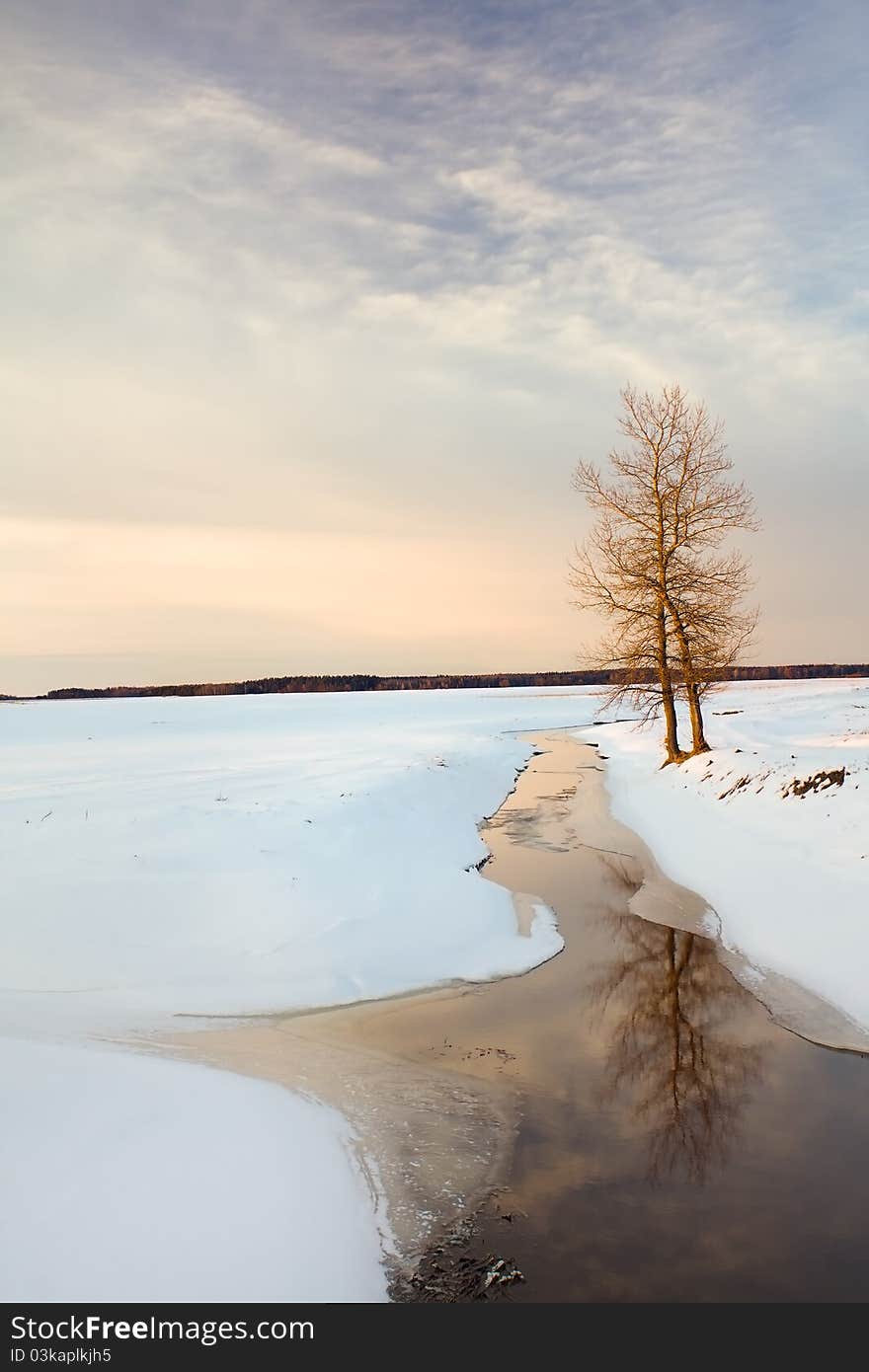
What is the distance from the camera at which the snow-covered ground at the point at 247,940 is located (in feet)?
16.8

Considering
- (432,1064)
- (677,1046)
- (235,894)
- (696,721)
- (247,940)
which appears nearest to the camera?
(432,1064)

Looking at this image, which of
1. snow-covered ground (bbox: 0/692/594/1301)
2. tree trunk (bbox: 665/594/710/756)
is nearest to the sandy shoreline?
snow-covered ground (bbox: 0/692/594/1301)

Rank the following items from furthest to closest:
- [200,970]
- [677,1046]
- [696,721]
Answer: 1. [696,721]
2. [200,970]
3. [677,1046]

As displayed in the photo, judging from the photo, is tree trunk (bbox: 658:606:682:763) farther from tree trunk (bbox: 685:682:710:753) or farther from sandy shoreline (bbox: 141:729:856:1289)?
sandy shoreline (bbox: 141:729:856:1289)

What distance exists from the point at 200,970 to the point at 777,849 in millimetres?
10361

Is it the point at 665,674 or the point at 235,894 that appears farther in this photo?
the point at 665,674

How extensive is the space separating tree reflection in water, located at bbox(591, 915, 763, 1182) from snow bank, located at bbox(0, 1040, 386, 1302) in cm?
244

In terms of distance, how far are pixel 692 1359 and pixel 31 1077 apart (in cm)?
507

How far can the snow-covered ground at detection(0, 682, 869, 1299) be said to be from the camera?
512 centimetres

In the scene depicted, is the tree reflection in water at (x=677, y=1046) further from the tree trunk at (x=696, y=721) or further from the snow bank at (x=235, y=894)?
the tree trunk at (x=696, y=721)

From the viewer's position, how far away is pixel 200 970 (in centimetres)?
1045

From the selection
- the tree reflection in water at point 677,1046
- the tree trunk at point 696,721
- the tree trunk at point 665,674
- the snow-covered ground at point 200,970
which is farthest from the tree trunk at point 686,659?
the tree reflection in water at point 677,1046

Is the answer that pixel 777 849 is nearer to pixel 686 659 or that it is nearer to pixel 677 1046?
pixel 677 1046

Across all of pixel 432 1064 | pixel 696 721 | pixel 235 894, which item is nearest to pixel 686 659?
pixel 696 721
